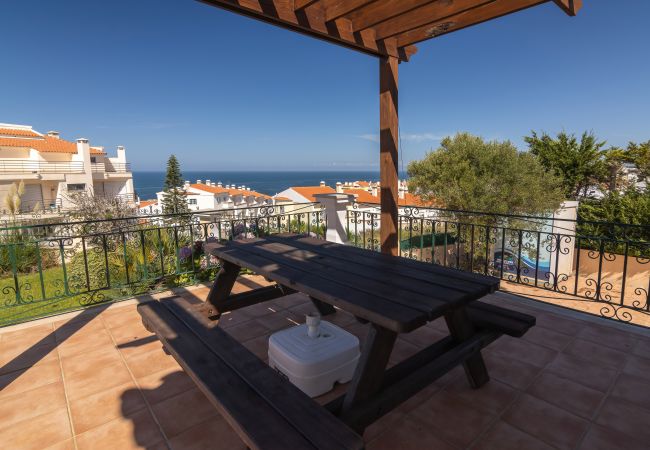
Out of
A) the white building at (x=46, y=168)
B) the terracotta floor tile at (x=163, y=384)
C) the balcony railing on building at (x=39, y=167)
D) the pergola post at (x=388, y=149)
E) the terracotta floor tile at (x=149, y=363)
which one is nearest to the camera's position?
the terracotta floor tile at (x=163, y=384)

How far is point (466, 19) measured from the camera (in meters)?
2.69

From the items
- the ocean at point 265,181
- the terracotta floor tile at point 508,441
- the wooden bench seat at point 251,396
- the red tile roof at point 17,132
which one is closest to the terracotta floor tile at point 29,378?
the wooden bench seat at point 251,396

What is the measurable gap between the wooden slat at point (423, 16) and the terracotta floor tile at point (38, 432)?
357 cm

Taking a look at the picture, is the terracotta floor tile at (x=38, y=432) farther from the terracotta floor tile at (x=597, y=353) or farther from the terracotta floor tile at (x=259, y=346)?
the terracotta floor tile at (x=597, y=353)

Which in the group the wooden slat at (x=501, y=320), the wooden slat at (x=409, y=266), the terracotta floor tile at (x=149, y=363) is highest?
the wooden slat at (x=409, y=266)

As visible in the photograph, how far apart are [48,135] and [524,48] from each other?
4101 cm

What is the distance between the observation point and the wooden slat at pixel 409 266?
1.68 m

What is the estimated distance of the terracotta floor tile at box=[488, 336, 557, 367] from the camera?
229 centimetres

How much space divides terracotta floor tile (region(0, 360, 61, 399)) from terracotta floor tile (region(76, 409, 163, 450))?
76cm

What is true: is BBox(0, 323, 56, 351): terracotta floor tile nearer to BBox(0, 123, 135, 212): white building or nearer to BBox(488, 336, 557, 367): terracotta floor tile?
BBox(488, 336, 557, 367): terracotta floor tile

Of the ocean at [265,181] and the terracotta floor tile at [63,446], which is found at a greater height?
the ocean at [265,181]

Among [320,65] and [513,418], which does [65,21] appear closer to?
[320,65]

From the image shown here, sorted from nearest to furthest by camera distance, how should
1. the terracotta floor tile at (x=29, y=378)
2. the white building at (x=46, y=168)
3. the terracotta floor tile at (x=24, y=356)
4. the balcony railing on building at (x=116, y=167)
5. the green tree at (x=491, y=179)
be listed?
the terracotta floor tile at (x=29, y=378)
the terracotta floor tile at (x=24, y=356)
the green tree at (x=491, y=179)
the white building at (x=46, y=168)
the balcony railing on building at (x=116, y=167)

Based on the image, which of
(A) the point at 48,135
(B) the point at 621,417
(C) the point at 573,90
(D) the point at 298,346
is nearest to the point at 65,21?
(A) the point at 48,135
